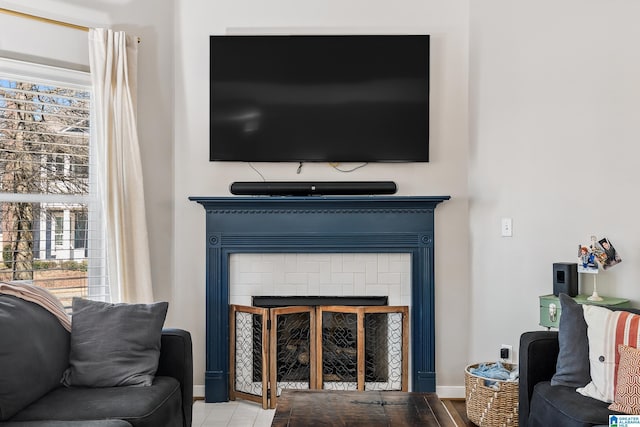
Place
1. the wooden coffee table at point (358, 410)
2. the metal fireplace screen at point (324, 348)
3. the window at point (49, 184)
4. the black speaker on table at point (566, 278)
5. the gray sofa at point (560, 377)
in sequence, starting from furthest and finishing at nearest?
the metal fireplace screen at point (324, 348)
the window at point (49, 184)
the black speaker on table at point (566, 278)
the gray sofa at point (560, 377)
the wooden coffee table at point (358, 410)

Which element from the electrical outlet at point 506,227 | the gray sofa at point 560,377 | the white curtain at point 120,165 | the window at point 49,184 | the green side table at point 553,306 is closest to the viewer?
the gray sofa at point 560,377

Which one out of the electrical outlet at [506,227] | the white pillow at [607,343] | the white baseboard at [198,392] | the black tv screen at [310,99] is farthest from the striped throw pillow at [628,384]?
the white baseboard at [198,392]

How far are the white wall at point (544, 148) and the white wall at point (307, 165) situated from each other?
112 mm

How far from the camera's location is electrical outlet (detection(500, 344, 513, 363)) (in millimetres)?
3287

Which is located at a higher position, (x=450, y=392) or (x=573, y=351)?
(x=573, y=351)

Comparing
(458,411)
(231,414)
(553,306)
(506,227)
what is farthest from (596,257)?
(231,414)

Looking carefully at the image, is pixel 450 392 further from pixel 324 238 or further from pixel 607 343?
pixel 607 343

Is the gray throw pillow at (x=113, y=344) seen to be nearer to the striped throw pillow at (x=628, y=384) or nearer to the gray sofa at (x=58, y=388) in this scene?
the gray sofa at (x=58, y=388)

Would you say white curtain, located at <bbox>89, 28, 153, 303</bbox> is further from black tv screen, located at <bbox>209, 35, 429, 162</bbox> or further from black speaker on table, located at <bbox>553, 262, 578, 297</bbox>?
black speaker on table, located at <bbox>553, 262, 578, 297</bbox>

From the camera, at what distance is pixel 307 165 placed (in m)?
3.64

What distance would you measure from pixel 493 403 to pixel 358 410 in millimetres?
1188

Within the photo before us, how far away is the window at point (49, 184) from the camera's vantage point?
3082 mm

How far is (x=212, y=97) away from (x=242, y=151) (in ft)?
1.35

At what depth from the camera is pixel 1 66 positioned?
3041mm
